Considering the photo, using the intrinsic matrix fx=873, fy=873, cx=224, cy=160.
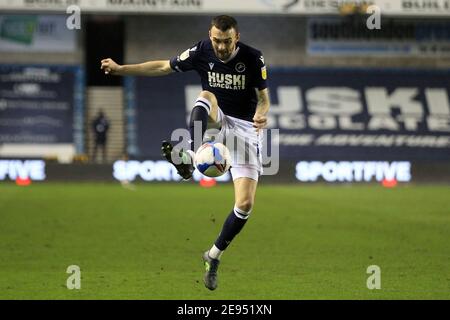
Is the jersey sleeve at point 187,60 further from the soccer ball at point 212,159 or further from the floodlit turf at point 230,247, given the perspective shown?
the floodlit turf at point 230,247

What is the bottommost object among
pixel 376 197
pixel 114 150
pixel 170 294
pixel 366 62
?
pixel 170 294

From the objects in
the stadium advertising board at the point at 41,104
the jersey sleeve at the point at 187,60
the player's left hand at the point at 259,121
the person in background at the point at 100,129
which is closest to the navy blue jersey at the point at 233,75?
the jersey sleeve at the point at 187,60

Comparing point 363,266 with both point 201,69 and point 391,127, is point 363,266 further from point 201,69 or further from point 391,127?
point 391,127

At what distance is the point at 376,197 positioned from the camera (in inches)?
815

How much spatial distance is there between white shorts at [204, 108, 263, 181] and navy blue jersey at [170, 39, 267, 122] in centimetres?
8

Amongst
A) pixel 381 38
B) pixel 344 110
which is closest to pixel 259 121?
pixel 344 110

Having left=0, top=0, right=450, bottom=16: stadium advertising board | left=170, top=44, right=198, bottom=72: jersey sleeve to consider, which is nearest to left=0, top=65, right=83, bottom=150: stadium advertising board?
left=0, top=0, right=450, bottom=16: stadium advertising board

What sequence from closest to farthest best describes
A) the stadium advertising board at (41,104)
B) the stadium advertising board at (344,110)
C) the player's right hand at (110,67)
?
the player's right hand at (110,67), the stadium advertising board at (41,104), the stadium advertising board at (344,110)

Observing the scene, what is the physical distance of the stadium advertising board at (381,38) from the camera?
30547 mm

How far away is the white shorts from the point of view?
8.38 metres

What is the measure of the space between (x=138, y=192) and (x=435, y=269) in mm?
12919

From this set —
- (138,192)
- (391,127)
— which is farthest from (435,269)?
(391,127)

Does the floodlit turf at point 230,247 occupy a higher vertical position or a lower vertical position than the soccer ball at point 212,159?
lower

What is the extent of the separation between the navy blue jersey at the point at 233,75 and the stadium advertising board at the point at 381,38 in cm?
2251
